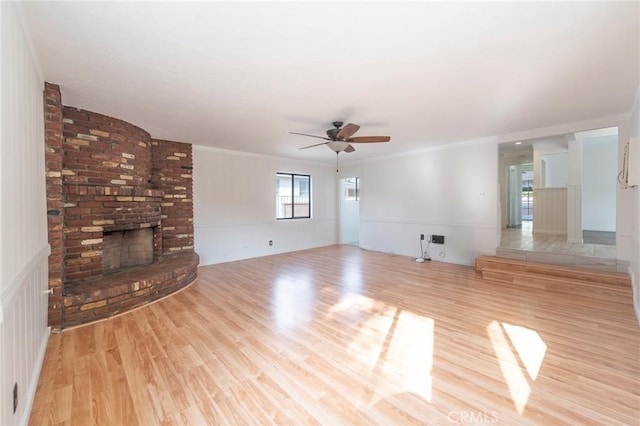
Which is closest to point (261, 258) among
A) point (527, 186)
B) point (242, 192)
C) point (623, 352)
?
point (242, 192)

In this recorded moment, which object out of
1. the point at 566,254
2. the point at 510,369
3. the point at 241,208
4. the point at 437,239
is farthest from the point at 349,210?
the point at 510,369

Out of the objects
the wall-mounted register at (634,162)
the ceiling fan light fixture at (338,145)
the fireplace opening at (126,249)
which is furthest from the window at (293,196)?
the wall-mounted register at (634,162)

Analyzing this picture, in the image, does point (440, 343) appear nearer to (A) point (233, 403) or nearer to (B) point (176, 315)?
(A) point (233, 403)

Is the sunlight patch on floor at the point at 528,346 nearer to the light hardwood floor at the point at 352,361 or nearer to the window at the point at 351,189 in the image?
the light hardwood floor at the point at 352,361

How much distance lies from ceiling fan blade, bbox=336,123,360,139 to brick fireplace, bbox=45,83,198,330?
9.88 ft

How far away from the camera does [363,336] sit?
2.62 metres

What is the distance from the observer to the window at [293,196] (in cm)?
702

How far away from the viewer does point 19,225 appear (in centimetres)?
166

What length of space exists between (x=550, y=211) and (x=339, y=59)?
24.6 ft

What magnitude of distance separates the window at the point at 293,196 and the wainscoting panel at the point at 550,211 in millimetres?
6110

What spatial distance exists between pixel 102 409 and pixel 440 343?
2.62 meters

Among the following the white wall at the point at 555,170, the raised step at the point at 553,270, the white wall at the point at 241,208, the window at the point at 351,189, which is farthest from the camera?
the window at the point at 351,189

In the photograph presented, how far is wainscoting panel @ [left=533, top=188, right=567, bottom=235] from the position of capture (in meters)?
6.66

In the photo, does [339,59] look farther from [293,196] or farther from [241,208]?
[293,196]
